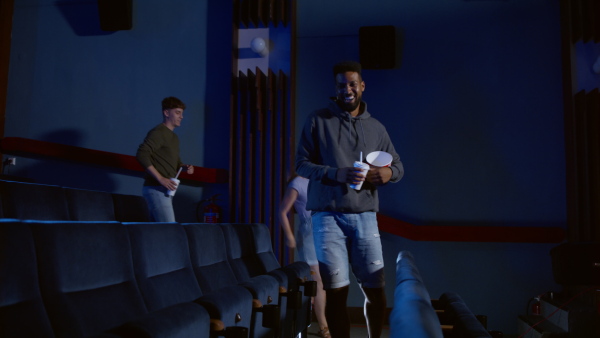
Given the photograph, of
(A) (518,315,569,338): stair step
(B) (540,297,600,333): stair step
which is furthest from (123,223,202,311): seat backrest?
(A) (518,315,569,338): stair step

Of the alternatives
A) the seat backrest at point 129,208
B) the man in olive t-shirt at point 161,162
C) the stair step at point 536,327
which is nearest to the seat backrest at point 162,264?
the seat backrest at point 129,208

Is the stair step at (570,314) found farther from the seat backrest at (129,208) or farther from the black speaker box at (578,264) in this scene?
the seat backrest at (129,208)

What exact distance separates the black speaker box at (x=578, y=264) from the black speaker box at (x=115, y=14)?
4.06 meters

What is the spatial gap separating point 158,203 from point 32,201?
1.30 m

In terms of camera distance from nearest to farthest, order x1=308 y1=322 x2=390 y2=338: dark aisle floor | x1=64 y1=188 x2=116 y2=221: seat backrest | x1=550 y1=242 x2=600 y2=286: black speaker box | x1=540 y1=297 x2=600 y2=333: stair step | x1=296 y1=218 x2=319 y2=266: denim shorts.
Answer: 1. x1=550 y1=242 x2=600 y2=286: black speaker box
2. x1=64 y1=188 x2=116 y2=221: seat backrest
3. x1=540 y1=297 x2=600 y2=333: stair step
4. x1=296 y1=218 x2=319 y2=266: denim shorts
5. x1=308 y1=322 x2=390 y2=338: dark aisle floor

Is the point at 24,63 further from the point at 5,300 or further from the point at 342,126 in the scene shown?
the point at 5,300

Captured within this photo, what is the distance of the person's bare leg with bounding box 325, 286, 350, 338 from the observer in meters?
2.15

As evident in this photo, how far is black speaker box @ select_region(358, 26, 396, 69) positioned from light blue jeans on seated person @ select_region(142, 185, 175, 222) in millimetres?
1903

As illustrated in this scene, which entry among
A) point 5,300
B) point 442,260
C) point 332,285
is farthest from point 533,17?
point 5,300

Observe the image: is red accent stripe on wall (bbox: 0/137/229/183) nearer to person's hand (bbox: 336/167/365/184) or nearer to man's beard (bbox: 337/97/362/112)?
man's beard (bbox: 337/97/362/112)

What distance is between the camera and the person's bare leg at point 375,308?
221cm

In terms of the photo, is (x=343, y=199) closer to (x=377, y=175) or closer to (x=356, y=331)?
(x=377, y=175)

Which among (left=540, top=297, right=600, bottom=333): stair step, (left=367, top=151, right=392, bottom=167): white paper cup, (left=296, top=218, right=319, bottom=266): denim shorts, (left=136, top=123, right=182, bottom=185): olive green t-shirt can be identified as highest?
(left=136, top=123, right=182, bottom=185): olive green t-shirt

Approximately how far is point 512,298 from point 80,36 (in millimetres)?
4302
